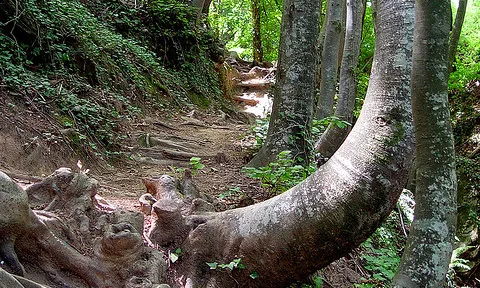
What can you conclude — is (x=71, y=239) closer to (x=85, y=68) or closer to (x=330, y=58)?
(x=85, y=68)

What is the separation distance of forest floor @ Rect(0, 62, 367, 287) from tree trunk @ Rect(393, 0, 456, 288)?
5.83ft

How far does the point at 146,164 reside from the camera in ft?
20.1

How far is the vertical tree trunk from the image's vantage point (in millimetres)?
21267

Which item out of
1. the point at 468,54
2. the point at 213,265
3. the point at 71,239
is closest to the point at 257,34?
the point at 468,54

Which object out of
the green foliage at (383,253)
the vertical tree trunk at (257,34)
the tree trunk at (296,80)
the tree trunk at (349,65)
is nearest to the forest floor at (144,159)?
the green foliage at (383,253)

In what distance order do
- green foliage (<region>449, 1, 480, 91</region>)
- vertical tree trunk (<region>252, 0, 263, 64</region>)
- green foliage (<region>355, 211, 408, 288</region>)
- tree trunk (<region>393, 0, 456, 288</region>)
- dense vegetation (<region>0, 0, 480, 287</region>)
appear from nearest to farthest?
tree trunk (<region>393, 0, 456, 288</region>) < green foliage (<region>355, 211, 408, 288</region>) < dense vegetation (<region>0, 0, 480, 287</region>) < green foliage (<region>449, 1, 480, 91</region>) < vertical tree trunk (<region>252, 0, 263, 64</region>)

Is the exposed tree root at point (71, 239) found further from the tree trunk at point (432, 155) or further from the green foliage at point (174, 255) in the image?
the tree trunk at point (432, 155)

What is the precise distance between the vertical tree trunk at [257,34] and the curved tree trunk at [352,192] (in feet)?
62.8

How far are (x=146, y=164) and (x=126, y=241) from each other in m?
3.37

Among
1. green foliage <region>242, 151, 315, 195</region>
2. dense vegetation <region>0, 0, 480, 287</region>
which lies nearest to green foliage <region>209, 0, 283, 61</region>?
dense vegetation <region>0, 0, 480, 287</region>

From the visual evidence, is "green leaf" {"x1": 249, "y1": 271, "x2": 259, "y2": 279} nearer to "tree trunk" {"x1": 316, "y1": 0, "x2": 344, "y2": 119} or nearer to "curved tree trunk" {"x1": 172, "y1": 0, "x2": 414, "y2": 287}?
"curved tree trunk" {"x1": 172, "y1": 0, "x2": 414, "y2": 287}

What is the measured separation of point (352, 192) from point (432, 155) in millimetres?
518

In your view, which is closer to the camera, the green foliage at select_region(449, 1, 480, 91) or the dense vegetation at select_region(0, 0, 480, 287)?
the dense vegetation at select_region(0, 0, 480, 287)

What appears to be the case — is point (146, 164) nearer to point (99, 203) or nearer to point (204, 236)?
point (99, 203)
